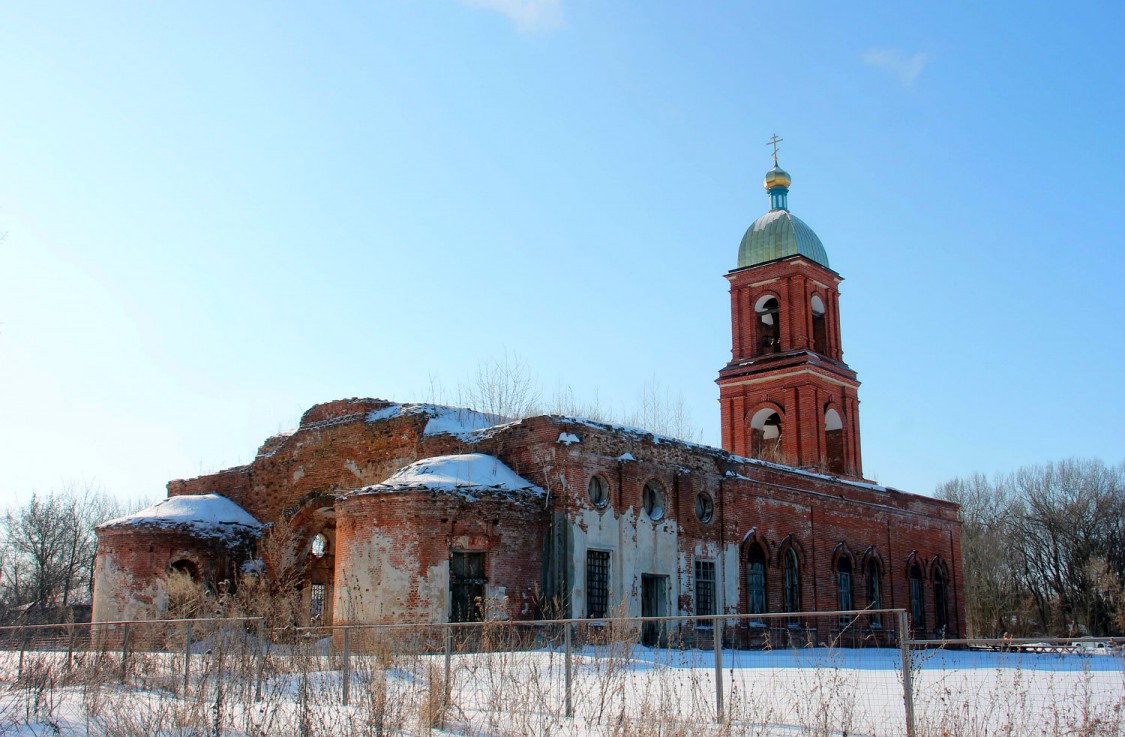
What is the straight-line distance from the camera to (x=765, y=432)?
35688 millimetres

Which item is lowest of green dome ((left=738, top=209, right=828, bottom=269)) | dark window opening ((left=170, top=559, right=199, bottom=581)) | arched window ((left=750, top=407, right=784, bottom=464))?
dark window opening ((left=170, top=559, right=199, bottom=581))

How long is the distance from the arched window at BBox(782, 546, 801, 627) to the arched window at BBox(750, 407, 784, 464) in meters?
8.81

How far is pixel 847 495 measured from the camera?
28922 mm

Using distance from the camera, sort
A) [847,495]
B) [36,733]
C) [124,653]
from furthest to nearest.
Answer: [847,495]
[124,653]
[36,733]

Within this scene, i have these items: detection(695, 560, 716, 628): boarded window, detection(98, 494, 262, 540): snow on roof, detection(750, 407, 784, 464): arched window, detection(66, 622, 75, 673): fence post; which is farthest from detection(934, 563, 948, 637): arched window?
detection(66, 622, 75, 673): fence post

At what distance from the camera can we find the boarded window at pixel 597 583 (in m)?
20.5

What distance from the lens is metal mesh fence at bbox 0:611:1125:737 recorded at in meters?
8.53

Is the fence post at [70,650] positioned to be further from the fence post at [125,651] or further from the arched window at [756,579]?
the arched window at [756,579]

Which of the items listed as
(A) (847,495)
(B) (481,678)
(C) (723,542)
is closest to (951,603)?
(A) (847,495)

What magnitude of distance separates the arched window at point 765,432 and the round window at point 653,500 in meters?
12.8

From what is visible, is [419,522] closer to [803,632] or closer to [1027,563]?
[803,632]

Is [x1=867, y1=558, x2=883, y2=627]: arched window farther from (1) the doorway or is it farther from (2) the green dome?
(2) the green dome

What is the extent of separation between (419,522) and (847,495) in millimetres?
14467

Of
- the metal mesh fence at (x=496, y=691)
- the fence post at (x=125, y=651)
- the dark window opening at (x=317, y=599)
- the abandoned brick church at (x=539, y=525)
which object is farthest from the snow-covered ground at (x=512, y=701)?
the dark window opening at (x=317, y=599)
